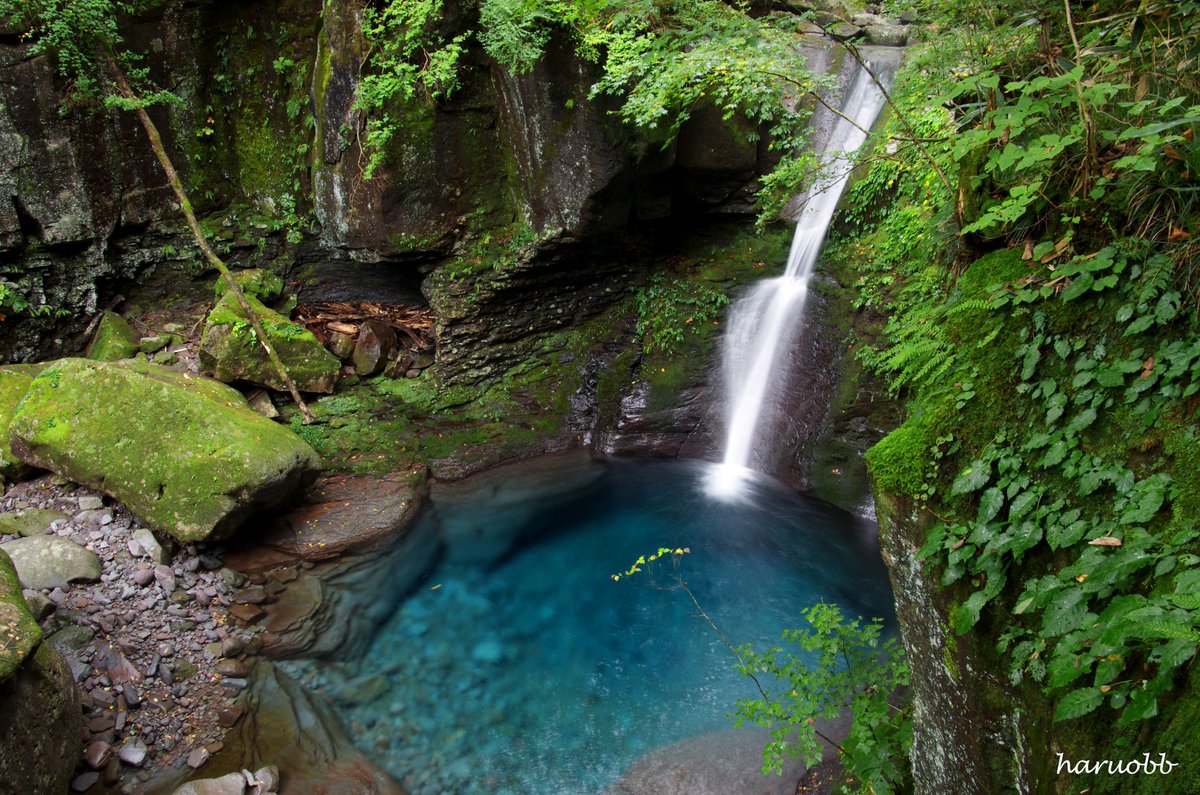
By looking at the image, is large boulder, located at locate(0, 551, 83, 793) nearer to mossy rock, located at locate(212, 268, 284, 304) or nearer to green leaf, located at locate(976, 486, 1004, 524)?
green leaf, located at locate(976, 486, 1004, 524)

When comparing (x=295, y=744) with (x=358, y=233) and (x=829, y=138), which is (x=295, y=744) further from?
(x=829, y=138)

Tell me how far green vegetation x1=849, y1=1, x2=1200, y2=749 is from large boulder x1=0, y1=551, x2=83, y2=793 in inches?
197

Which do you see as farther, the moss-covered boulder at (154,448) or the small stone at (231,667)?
the moss-covered boulder at (154,448)

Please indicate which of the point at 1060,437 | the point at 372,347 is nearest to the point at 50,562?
the point at 372,347

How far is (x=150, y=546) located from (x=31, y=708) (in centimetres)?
275

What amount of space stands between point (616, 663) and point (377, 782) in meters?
2.19

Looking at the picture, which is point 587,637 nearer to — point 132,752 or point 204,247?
point 132,752

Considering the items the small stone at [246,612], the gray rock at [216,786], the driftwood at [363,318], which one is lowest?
the small stone at [246,612]

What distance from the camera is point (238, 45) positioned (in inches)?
379

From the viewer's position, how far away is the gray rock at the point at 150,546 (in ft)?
20.4

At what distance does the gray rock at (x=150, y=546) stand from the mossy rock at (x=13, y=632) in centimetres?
213

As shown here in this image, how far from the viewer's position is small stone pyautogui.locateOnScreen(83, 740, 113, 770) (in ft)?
14.1

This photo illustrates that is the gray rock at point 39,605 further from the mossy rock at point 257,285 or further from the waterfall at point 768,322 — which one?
the waterfall at point 768,322

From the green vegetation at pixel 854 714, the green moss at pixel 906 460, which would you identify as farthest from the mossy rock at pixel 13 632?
the green moss at pixel 906 460
